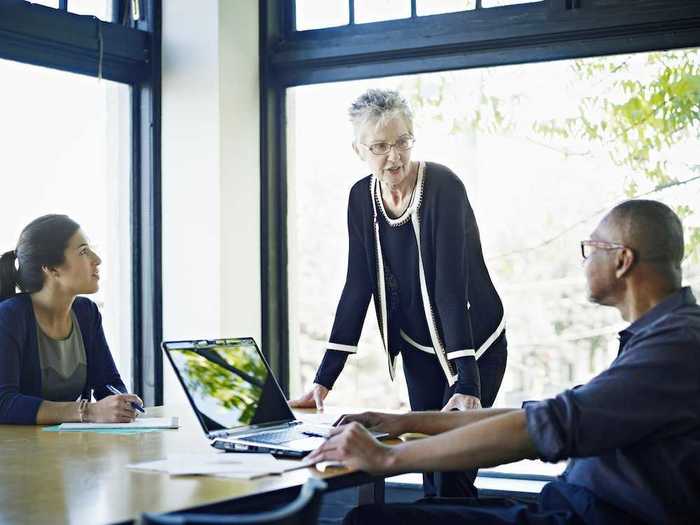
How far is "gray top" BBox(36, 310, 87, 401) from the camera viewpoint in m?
3.14

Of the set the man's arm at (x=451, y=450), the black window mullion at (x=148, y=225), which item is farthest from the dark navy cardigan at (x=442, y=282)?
the black window mullion at (x=148, y=225)

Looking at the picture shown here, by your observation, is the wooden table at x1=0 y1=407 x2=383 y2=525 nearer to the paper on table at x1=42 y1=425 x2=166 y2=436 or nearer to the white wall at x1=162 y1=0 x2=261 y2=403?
the paper on table at x1=42 y1=425 x2=166 y2=436

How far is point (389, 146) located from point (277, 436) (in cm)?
104

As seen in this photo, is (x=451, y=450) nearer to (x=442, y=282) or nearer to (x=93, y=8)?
(x=442, y=282)

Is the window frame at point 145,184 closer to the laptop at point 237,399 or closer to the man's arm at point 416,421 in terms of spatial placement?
the laptop at point 237,399

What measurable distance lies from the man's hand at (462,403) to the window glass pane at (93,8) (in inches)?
85.4

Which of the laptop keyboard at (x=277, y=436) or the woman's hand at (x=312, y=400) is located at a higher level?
the woman's hand at (x=312, y=400)

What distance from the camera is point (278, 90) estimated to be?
4449 millimetres

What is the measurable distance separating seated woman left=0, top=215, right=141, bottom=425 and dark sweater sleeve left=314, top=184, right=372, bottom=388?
2.27 ft

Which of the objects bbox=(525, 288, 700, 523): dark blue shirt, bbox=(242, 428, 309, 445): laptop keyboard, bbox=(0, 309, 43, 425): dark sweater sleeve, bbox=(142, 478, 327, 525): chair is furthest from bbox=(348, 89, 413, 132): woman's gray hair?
bbox=(142, 478, 327, 525): chair

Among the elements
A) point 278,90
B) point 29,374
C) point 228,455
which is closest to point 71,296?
point 29,374

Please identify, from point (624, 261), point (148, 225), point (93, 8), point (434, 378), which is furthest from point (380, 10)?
point (624, 261)

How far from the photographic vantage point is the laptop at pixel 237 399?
94.2 inches

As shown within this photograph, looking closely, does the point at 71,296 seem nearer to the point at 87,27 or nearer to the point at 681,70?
the point at 87,27
